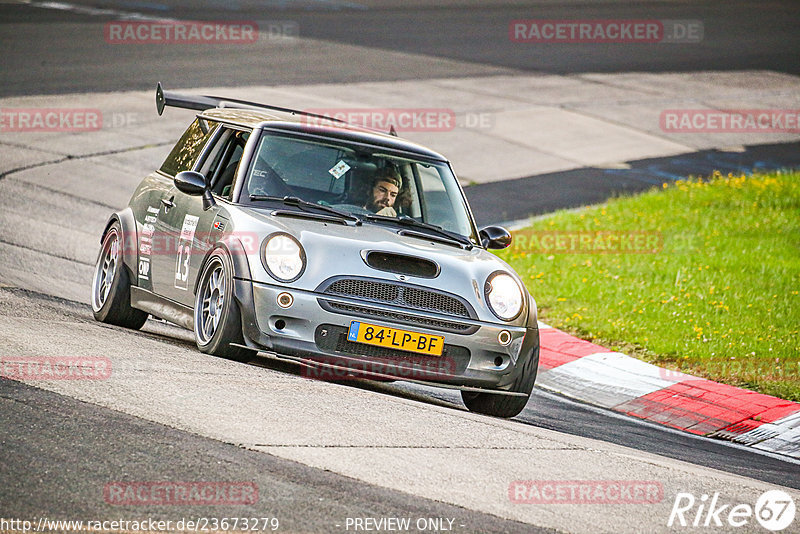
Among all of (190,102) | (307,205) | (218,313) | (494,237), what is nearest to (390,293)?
(307,205)

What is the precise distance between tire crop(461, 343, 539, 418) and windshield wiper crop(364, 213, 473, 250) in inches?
36.0

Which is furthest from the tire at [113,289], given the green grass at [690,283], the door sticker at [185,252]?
the green grass at [690,283]

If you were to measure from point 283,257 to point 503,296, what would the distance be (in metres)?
1.45

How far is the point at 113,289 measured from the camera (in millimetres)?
9062

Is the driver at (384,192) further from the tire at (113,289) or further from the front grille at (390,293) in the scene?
the tire at (113,289)

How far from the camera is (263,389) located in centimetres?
666

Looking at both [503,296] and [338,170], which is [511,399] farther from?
[338,170]

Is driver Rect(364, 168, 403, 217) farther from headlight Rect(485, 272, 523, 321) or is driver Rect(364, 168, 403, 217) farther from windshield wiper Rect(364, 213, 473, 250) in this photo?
headlight Rect(485, 272, 523, 321)

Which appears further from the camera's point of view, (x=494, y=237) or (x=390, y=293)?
(x=494, y=237)

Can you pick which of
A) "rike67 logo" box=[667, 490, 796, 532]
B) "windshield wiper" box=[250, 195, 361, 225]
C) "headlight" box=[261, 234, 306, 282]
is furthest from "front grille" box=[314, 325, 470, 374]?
"rike67 logo" box=[667, 490, 796, 532]

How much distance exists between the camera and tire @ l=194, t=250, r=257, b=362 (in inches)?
290

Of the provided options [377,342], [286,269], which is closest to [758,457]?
[377,342]

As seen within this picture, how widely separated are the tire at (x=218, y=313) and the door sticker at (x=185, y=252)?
33cm

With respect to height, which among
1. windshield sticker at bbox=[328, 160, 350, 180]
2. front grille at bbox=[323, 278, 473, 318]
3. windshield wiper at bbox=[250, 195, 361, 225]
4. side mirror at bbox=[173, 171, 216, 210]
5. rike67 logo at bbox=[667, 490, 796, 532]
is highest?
windshield sticker at bbox=[328, 160, 350, 180]
